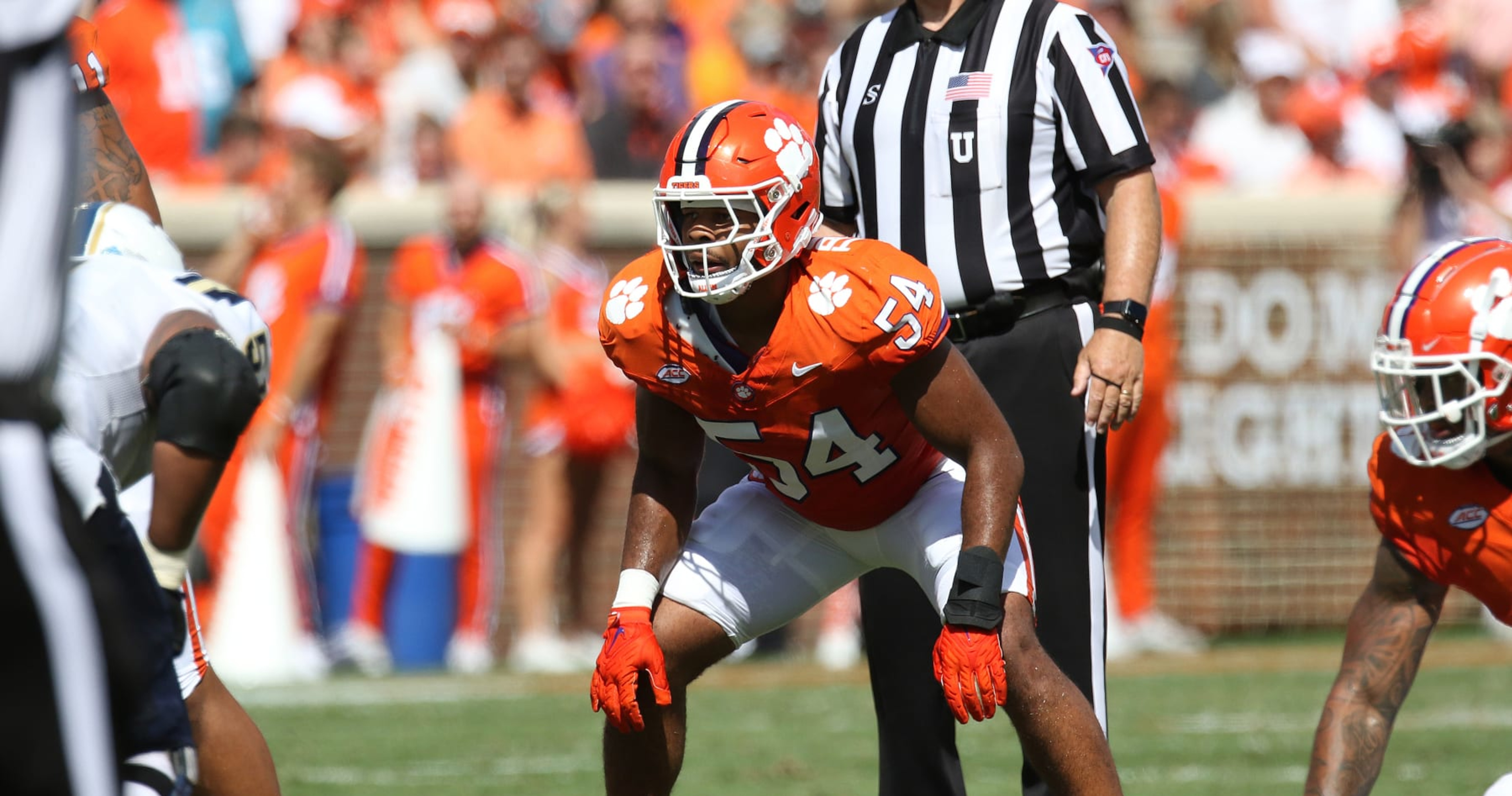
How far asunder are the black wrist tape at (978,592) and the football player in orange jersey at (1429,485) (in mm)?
793

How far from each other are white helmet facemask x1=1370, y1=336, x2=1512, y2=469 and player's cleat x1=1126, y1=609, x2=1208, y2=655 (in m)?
5.21

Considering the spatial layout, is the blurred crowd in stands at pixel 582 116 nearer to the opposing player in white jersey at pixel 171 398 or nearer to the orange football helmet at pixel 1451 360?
the orange football helmet at pixel 1451 360

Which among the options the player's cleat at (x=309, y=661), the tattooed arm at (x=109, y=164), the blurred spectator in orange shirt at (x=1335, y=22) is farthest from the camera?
the blurred spectator in orange shirt at (x=1335, y=22)

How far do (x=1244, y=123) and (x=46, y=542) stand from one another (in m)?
9.46

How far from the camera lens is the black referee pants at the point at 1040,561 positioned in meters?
3.94

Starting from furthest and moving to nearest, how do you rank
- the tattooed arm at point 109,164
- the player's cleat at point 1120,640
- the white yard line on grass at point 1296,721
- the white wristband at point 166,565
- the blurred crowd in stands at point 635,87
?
the blurred crowd in stands at point 635,87 < the player's cleat at point 1120,640 < the white yard line on grass at point 1296,721 < the tattooed arm at point 109,164 < the white wristband at point 166,565

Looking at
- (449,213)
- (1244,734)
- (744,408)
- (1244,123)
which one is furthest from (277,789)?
(1244,123)

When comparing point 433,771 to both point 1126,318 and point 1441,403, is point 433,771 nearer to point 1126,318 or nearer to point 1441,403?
point 1126,318

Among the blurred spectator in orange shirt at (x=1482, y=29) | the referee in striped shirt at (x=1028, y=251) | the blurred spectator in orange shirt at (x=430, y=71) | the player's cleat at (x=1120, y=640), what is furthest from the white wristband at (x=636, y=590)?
the blurred spectator in orange shirt at (x=1482, y=29)

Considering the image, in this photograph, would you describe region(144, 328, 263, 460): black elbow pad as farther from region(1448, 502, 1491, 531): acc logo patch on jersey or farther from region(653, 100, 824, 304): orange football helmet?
region(1448, 502, 1491, 531): acc logo patch on jersey

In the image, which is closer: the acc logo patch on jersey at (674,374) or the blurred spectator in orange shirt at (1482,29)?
the acc logo patch on jersey at (674,374)

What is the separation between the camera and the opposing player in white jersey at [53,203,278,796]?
3434 millimetres

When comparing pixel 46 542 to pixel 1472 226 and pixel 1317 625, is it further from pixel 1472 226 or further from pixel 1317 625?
pixel 1317 625

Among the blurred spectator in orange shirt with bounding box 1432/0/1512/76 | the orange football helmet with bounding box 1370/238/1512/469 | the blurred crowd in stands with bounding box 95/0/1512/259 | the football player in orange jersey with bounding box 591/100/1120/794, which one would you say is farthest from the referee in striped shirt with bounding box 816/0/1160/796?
the blurred spectator in orange shirt with bounding box 1432/0/1512/76
